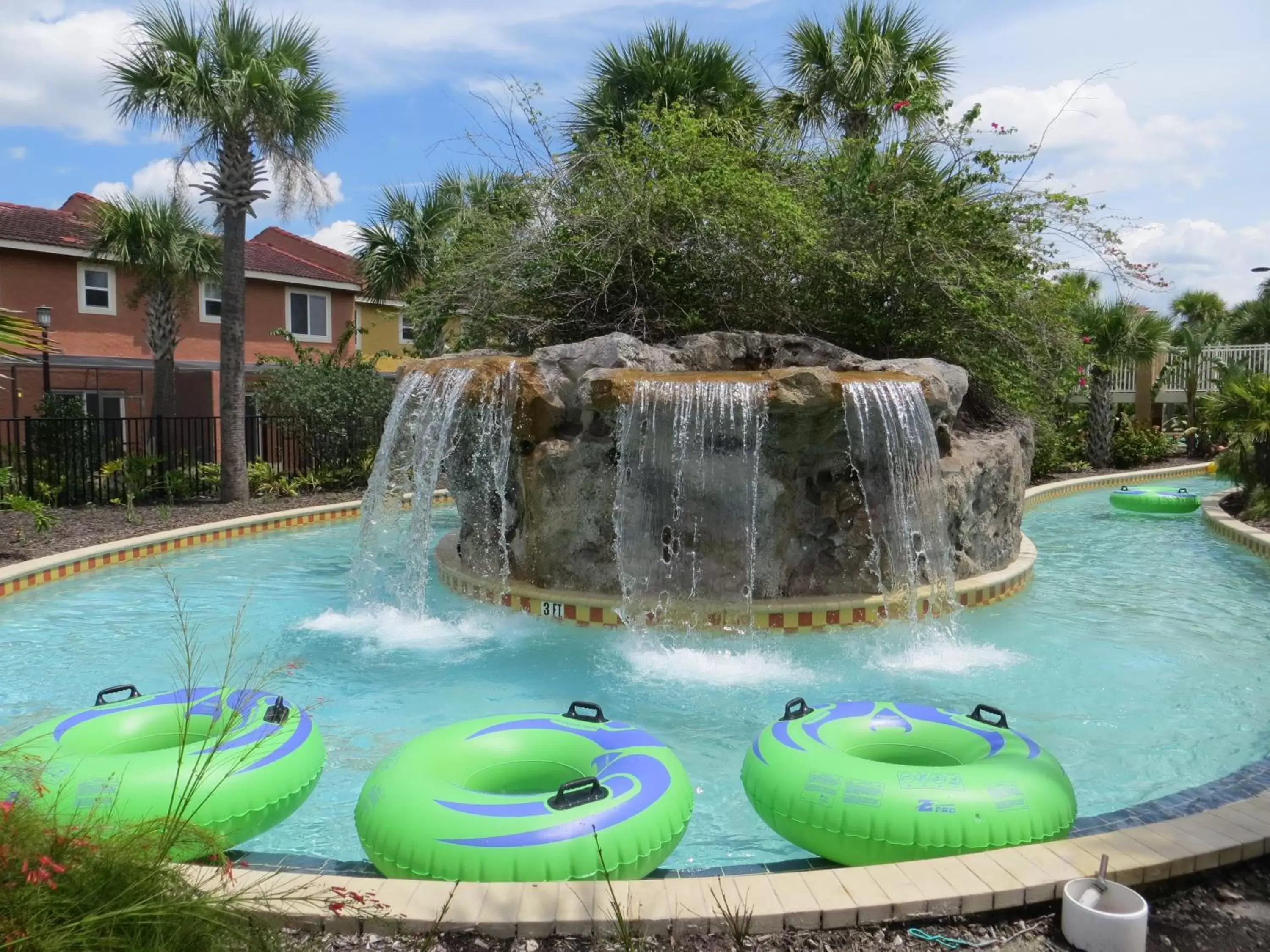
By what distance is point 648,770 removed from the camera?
3.80 meters

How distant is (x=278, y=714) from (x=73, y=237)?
864 inches

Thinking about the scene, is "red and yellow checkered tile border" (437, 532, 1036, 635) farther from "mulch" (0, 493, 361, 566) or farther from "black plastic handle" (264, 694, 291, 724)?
"mulch" (0, 493, 361, 566)

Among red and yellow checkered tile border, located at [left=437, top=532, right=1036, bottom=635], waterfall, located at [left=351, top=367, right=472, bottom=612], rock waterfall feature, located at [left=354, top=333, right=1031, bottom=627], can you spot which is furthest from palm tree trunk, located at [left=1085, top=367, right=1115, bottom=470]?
waterfall, located at [left=351, top=367, right=472, bottom=612]

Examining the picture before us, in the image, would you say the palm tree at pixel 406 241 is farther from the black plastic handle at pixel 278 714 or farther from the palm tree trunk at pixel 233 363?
the black plastic handle at pixel 278 714

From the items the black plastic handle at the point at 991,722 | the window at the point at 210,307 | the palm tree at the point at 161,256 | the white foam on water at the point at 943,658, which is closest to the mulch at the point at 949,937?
the black plastic handle at the point at 991,722

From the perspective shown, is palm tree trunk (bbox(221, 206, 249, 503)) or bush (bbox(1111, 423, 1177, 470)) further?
bush (bbox(1111, 423, 1177, 470))

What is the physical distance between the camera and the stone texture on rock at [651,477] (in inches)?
321

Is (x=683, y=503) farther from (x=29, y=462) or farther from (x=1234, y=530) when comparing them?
(x=29, y=462)

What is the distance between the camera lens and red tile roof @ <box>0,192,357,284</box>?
21.0 metres

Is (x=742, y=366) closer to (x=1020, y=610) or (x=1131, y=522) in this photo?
(x=1020, y=610)

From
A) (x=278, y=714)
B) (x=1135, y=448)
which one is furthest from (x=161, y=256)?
(x=1135, y=448)

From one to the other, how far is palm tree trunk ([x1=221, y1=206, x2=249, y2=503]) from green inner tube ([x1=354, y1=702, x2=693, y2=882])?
1274 cm

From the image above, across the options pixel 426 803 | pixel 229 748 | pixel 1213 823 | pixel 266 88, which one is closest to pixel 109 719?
pixel 229 748

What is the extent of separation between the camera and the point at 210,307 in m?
25.0
